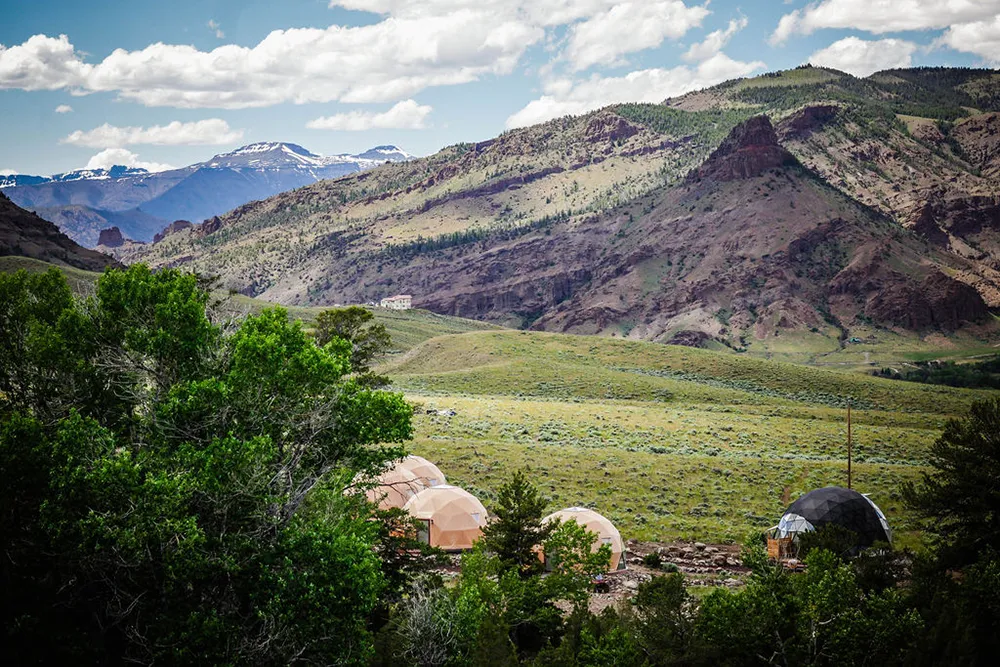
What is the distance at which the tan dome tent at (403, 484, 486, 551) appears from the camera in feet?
145

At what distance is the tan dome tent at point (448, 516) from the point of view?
1743 inches

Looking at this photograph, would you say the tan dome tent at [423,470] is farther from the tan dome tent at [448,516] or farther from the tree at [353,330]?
the tree at [353,330]

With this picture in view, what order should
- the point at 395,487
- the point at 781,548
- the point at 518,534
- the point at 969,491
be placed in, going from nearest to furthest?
the point at 969,491
the point at 518,534
the point at 781,548
the point at 395,487

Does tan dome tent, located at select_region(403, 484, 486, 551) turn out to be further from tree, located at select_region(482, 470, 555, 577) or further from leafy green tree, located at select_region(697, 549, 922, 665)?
leafy green tree, located at select_region(697, 549, 922, 665)

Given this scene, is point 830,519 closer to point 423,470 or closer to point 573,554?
point 573,554

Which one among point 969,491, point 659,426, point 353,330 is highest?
point 353,330

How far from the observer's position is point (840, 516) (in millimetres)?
43188

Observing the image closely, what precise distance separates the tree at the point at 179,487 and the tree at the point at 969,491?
21.0 meters

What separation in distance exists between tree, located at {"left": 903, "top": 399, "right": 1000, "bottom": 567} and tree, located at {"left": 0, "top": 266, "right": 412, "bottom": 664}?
20962 millimetres

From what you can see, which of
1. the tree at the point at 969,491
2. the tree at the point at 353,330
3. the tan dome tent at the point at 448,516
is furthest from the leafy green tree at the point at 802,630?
the tree at the point at 353,330

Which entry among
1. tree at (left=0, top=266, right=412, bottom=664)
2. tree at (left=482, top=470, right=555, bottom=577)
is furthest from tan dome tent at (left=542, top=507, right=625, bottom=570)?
tree at (left=0, top=266, right=412, bottom=664)

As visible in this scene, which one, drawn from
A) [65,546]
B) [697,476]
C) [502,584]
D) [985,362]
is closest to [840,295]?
[985,362]

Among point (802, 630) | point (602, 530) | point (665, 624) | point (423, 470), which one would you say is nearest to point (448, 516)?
point (423, 470)

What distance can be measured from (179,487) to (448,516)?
2655cm
